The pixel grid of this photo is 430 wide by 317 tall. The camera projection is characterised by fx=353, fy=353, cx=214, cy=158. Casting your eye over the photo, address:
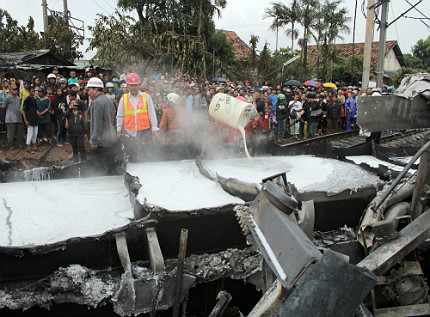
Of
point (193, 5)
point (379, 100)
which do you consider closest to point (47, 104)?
point (379, 100)

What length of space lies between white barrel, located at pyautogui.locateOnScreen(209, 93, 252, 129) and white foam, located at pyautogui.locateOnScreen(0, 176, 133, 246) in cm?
195

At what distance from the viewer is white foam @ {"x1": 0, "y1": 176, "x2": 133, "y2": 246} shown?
340cm

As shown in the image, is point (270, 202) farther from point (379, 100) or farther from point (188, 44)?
point (188, 44)

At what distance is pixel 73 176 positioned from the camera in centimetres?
520

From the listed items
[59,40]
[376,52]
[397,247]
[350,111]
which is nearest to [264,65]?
[350,111]

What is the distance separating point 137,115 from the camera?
6.00 m

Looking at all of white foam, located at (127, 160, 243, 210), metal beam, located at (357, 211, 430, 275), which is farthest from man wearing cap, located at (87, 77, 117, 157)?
metal beam, located at (357, 211, 430, 275)

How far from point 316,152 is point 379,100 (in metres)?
3.77

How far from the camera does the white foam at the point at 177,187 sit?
12.7 ft

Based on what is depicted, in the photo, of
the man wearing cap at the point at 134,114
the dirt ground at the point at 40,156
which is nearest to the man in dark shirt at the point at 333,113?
the man wearing cap at the point at 134,114

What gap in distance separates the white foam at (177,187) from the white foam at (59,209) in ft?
1.04

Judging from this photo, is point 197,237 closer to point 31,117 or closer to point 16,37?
point 31,117

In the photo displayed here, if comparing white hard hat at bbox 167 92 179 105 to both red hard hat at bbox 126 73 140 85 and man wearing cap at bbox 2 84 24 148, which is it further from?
man wearing cap at bbox 2 84 24 148

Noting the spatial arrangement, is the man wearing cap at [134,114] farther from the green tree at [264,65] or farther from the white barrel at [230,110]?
the green tree at [264,65]
